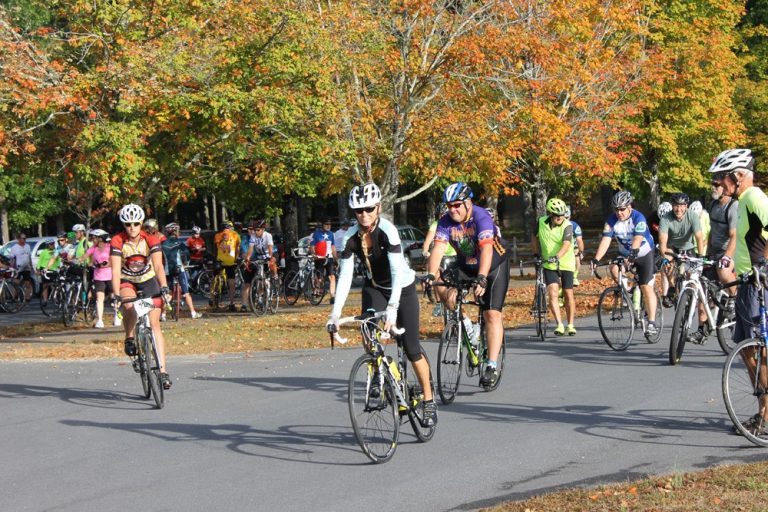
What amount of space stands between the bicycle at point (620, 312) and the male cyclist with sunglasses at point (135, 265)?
211 inches

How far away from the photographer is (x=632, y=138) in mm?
33531

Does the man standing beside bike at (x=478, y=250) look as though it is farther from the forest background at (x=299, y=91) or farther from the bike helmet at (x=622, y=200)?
the forest background at (x=299, y=91)

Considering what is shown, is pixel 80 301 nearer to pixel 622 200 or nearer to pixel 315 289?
pixel 315 289

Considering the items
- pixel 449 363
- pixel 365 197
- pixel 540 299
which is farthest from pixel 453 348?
pixel 540 299

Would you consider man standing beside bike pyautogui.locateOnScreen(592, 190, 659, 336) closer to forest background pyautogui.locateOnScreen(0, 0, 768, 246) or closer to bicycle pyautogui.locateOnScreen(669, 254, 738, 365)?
bicycle pyautogui.locateOnScreen(669, 254, 738, 365)

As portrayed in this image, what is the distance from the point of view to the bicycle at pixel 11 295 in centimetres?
2700

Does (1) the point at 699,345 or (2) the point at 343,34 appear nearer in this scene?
(1) the point at 699,345

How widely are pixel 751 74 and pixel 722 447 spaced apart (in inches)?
1554

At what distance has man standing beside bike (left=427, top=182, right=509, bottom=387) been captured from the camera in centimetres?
1012

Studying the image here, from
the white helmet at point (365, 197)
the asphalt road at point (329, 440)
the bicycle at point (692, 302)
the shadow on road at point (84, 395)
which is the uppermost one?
the white helmet at point (365, 197)

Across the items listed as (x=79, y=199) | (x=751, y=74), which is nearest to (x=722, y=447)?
(x=79, y=199)

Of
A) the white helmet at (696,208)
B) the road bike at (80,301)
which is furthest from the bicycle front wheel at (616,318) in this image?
the road bike at (80,301)

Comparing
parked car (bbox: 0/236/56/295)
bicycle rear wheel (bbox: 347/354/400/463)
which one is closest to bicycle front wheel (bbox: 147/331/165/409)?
bicycle rear wheel (bbox: 347/354/400/463)

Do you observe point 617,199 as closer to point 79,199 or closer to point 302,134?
point 302,134
